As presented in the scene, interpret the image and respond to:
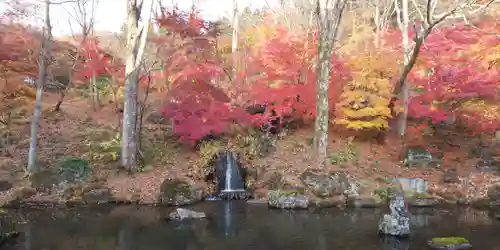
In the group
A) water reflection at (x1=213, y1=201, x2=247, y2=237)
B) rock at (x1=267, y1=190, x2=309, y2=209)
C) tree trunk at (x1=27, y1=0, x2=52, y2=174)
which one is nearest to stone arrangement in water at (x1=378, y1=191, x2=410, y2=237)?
rock at (x1=267, y1=190, x2=309, y2=209)

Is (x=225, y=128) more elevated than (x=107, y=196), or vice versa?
(x=225, y=128)

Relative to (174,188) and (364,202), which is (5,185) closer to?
(174,188)

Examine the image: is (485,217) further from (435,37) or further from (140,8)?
(140,8)

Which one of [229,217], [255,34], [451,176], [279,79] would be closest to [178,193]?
[229,217]

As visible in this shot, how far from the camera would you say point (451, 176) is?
16.5m

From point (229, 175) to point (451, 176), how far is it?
334 inches

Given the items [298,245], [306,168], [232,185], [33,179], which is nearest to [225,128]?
[232,185]

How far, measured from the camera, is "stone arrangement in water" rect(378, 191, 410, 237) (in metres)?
10.9

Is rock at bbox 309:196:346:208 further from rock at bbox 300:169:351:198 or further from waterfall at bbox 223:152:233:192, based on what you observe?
waterfall at bbox 223:152:233:192

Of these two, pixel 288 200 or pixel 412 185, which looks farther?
pixel 412 185

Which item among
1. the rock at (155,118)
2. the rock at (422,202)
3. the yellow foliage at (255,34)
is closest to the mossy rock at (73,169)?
the rock at (155,118)

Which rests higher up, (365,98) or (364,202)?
(365,98)

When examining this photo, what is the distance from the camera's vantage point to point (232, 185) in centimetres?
1689

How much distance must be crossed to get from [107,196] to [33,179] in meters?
2.80
